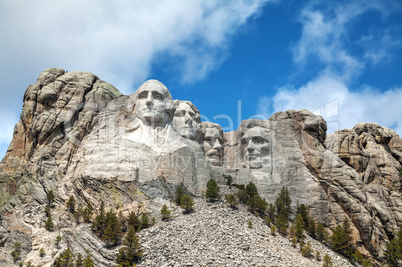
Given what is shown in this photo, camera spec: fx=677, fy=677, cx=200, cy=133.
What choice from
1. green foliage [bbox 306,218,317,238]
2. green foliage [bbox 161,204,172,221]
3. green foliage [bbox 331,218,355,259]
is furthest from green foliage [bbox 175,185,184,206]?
green foliage [bbox 331,218,355,259]

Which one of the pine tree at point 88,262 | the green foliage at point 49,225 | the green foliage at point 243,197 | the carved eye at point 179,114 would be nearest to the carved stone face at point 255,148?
the green foliage at point 243,197

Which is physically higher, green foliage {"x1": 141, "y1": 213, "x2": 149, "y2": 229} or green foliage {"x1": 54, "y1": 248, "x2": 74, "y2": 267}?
green foliage {"x1": 141, "y1": 213, "x2": 149, "y2": 229}

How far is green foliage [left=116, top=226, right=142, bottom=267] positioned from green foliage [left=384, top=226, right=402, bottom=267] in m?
14.5

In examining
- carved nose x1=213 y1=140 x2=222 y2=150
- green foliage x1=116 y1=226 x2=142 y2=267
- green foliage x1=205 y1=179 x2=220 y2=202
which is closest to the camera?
green foliage x1=116 y1=226 x2=142 y2=267

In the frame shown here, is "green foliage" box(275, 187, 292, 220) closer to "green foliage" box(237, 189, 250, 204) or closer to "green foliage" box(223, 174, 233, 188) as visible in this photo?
"green foliage" box(237, 189, 250, 204)

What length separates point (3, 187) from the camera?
38.6 metres

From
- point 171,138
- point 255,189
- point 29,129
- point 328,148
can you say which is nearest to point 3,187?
point 29,129

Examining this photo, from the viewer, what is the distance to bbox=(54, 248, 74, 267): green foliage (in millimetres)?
31516

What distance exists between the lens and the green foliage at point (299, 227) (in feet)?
120

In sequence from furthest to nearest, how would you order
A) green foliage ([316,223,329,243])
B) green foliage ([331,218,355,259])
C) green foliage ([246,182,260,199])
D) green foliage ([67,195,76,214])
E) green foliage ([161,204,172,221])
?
green foliage ([246,182,260,199]) → green foliage ([316,223,329,243]) → green foliage ([331,218,355,259]) → green foliage ([67,195,76,214]) → green foliage ([161,204,172,221])

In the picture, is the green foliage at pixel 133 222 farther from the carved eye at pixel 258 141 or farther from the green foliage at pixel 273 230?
the carved eye at pixel 258 141

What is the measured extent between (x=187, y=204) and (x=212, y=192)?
7.02ft

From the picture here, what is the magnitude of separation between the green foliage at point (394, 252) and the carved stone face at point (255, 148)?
9148 millimetres

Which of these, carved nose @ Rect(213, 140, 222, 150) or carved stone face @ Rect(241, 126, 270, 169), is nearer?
carved stone face @ Rect(241, 126, 270, 169)
